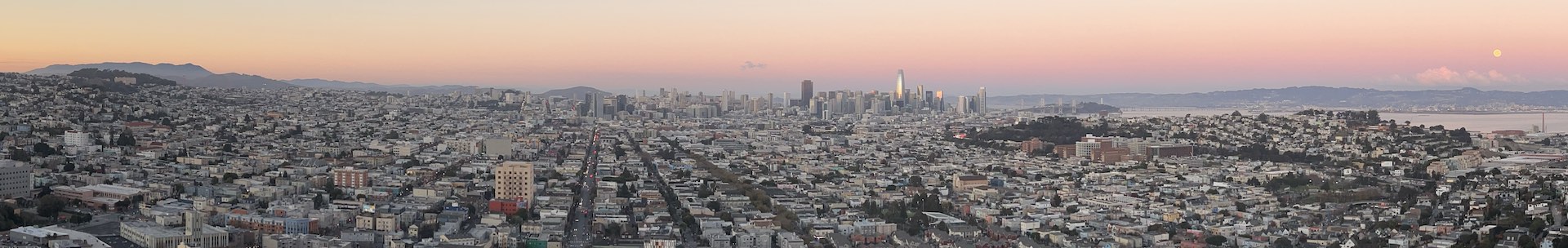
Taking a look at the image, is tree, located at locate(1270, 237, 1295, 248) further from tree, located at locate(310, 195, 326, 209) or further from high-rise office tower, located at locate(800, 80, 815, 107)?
high-rise office tower, located at locate(800, 80, 815, 107)

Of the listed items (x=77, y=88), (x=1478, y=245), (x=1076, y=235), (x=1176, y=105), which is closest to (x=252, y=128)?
(x=77, y=88)

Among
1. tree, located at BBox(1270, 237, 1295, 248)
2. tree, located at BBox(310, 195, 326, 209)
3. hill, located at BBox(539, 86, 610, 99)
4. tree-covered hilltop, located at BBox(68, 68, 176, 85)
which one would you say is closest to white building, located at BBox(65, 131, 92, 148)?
tree, located at BBox(310, 195, 326, 209)

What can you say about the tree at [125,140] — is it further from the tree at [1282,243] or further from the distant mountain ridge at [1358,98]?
the distant mountain ridge at [1358,98]

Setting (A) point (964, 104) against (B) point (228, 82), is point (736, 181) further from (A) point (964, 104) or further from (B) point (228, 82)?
(A) point (964, 104)

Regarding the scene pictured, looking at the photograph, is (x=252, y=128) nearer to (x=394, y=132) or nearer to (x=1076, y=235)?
(x=394, y=132)

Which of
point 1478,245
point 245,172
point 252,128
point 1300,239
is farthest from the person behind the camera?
point 252,128

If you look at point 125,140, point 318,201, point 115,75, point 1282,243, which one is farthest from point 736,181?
point 115,75

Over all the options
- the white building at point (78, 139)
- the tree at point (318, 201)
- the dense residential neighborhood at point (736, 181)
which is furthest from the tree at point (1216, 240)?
the white building at point (78, 139)
